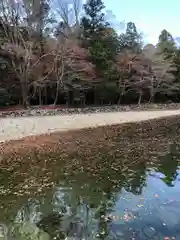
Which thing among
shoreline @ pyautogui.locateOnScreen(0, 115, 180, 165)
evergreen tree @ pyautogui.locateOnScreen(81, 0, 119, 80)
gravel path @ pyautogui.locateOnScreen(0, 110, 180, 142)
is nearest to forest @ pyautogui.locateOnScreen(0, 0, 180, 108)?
evergreen tree @ pyautogui.locateOnScreen(81, 0, 119, 80)

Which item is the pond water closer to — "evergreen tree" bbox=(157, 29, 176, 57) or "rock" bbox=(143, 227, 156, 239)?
"rock" bbox=(143, 227, 156, 239)

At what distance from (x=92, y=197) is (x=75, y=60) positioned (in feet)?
74.4

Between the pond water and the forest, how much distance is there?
692 inches

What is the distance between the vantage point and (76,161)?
10.7 meters

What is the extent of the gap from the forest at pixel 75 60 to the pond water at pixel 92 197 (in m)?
17.6

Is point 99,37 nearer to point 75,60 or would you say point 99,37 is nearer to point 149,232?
point 75,60

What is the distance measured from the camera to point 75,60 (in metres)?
28.6

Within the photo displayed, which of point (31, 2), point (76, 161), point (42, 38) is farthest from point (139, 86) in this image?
point (76, 161)

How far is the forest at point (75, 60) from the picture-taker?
27469 mm

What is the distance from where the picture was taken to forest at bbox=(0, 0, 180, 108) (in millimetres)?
27469

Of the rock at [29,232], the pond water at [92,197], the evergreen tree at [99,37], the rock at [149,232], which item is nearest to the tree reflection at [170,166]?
the pond water at [92,197]

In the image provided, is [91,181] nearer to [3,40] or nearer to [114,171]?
[114,171]

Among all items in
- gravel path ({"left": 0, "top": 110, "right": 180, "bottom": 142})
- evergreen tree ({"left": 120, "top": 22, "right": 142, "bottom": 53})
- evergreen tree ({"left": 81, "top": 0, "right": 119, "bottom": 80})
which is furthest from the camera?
evergreen tree ({"left": 120, "top": 22, "right": 142, "bottom": 53})

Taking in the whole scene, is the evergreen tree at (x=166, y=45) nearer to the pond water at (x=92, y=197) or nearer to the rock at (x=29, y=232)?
the pond water at (x=92, y=197)
